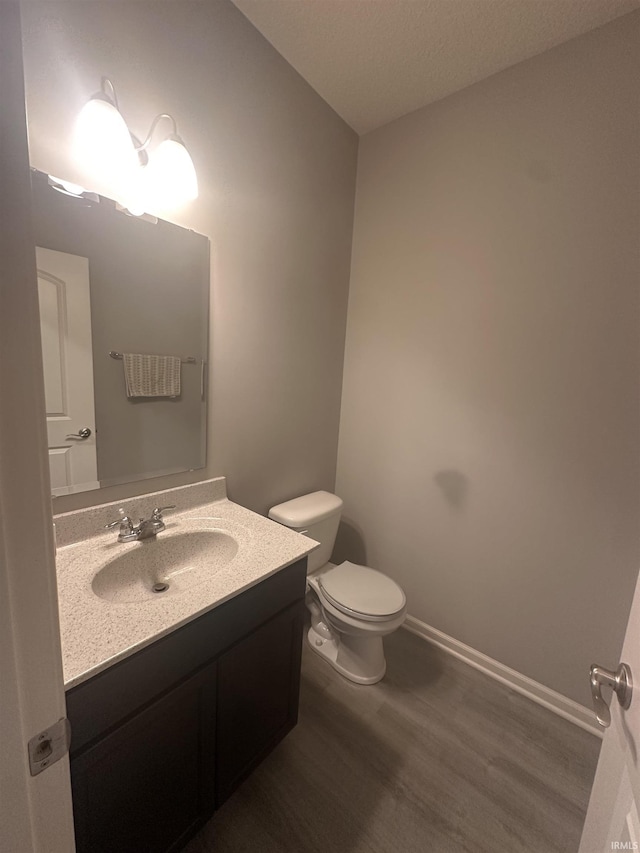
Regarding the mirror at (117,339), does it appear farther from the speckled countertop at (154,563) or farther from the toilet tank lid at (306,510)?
the toilet tank lid at (306,510)

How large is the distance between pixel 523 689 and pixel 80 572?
1963 millimetres

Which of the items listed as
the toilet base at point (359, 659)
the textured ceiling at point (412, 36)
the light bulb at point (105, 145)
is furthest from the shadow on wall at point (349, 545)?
the textured ceiling at point (412, 36)

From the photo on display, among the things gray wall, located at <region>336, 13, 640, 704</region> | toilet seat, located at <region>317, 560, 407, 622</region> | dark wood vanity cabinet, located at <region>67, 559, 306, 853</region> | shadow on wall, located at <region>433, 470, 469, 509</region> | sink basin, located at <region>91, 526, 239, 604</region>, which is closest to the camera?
dark wood vanity cabinet, located at <region>67, 559, 306, 853</region>

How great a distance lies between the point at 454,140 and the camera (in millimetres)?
1663

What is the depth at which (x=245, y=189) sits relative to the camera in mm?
1465

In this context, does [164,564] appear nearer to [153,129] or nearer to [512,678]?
[153,129]

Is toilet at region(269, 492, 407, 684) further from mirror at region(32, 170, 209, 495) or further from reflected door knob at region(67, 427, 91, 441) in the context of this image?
reflected door knob at region(67, 427, 91, 441)

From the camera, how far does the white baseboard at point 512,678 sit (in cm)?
154

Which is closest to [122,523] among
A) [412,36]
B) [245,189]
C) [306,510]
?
[306,510]

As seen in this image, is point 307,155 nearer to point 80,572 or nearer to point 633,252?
point 633,252

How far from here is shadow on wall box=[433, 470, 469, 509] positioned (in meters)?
1.79

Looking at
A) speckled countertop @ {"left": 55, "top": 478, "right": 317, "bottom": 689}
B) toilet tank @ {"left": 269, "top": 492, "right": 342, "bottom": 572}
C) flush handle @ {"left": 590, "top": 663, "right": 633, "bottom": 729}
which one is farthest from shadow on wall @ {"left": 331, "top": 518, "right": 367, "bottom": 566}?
flush handle @ {"left": 590, "top": 663, "right": 633, "bottom": 729}

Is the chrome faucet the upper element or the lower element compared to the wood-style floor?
upper

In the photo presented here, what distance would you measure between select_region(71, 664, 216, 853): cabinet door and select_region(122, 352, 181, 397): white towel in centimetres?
92
